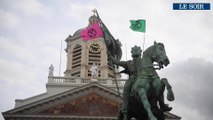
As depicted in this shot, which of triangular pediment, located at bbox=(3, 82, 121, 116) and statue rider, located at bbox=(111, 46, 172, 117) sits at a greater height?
statue rider, located at bbox=(111, 46, 172, 117)

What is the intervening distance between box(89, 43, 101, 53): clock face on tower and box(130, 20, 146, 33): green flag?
33.1m

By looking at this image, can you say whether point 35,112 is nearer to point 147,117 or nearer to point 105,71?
point 105,71

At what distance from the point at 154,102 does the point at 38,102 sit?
2831 centimetres

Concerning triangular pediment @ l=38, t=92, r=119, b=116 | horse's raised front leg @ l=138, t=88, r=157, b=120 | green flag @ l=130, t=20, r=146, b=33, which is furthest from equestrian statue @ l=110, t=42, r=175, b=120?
triangular pediment @ l=38, t=92, r=119, b=116

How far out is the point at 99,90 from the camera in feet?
120

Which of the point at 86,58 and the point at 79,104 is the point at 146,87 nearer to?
the point at 79,104

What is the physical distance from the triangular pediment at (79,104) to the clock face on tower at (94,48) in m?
8.95

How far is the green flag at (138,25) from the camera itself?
11.1 meters

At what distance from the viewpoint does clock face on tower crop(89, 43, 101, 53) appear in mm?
44375

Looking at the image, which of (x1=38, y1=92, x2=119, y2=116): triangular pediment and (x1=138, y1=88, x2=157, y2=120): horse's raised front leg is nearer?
(x1=138, y1=88, x2=157, y2=120): horse's raised front leg

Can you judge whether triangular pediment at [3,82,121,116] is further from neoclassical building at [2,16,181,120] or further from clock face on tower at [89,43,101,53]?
clock face on tower at [89,43,101,53]

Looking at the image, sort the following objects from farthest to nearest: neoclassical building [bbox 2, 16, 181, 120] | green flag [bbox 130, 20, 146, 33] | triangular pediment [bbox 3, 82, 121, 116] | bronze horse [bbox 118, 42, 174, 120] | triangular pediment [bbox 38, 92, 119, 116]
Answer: triangular pediment [bbox 38, 92, 119, 116], triangular pediment [bbox 3, 82, 121, 116], neoclassical building [bbox 2, 16, 181, 120], green flag [bbox 130, 20, 146, 33], bronze horse [bbox 118, 42, 174, 120]

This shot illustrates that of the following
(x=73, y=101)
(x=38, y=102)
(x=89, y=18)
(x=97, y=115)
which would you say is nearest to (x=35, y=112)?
(x=38, y=102)

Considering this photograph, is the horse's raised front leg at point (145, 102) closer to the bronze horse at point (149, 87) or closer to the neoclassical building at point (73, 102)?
the bronze horse at point (149, 87)
